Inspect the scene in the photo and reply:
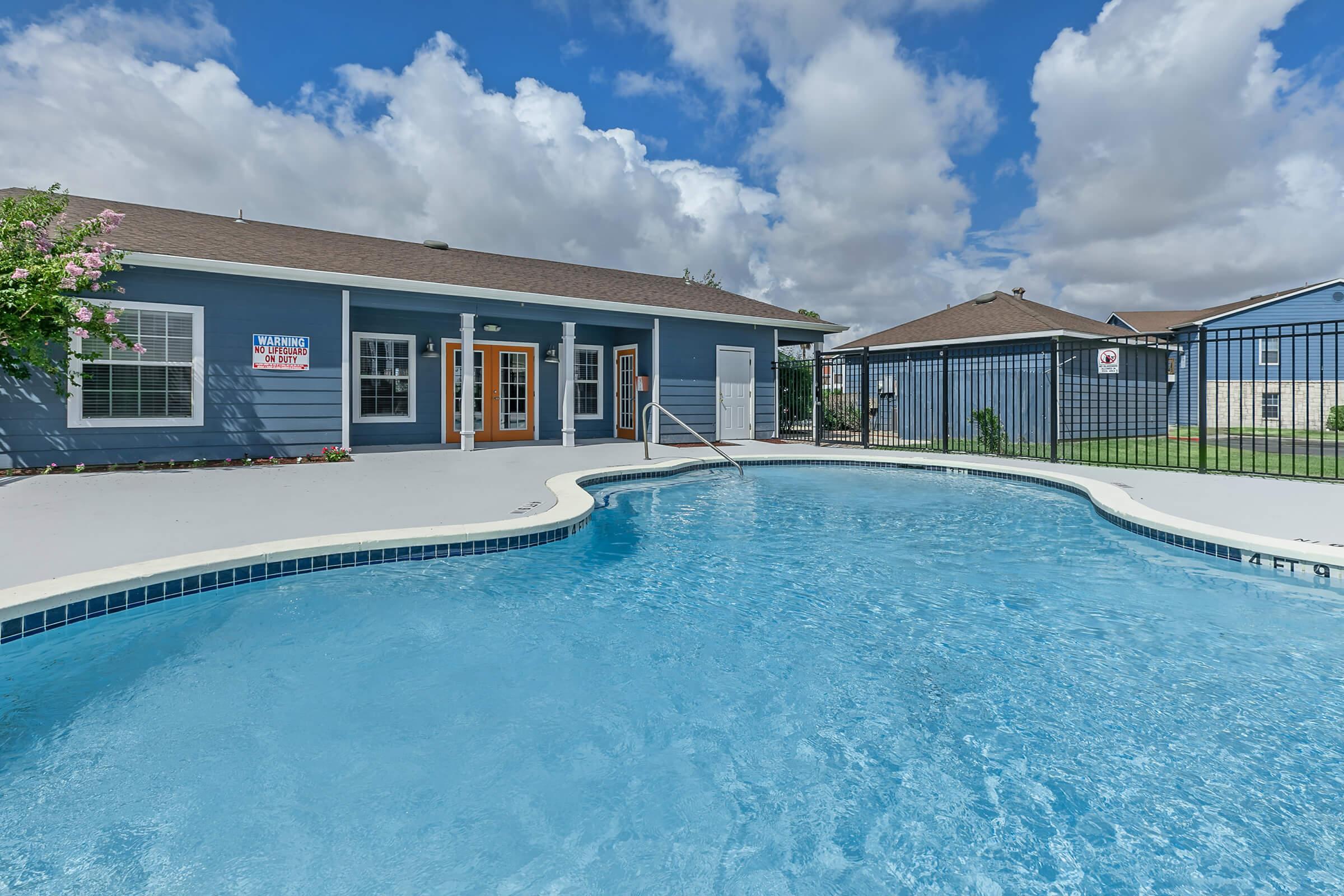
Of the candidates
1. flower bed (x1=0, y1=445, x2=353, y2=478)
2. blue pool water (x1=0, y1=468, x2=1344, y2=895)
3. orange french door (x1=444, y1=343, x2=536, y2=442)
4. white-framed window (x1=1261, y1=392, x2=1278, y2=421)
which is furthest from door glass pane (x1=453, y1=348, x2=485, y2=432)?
white-framed window (x1=1261, y1=392, x2=1278, y2=421)

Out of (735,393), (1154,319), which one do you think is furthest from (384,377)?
(1154,319)

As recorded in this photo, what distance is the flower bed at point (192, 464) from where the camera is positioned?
7.77m

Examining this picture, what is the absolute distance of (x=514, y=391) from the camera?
12.9 meters

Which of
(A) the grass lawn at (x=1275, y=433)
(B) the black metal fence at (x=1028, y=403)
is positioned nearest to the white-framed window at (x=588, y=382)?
(B) the black metal fence at (x=1028, y=403)

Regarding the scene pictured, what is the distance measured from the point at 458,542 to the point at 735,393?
9815 millimetres

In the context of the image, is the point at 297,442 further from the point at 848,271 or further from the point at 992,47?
the point at 848,271

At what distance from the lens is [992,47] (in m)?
11.3

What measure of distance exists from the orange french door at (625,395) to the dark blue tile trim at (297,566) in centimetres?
790

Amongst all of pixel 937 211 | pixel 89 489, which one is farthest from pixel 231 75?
pixel 937 211

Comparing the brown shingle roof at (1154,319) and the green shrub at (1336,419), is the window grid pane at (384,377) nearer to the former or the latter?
the green shrub at (1336,419)

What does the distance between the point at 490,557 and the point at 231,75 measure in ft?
42.1

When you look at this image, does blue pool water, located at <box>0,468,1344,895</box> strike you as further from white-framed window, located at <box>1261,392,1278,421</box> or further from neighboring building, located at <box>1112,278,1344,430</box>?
white-framed window, located at <box>1261,392,1278,421</box>

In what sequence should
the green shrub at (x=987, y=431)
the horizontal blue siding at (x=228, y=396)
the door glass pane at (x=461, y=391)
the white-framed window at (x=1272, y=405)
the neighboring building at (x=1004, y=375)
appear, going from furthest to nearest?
the white-framed window at (x=1272, y=405)
the neighboring building at (x=1004, y=375)
the green shrub at (x=987, y=431)
the door glass pane at (x=461, y=391)
the horizontal blue siding at (x=228, y=396)

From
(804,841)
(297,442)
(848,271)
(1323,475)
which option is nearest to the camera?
(804,841)
